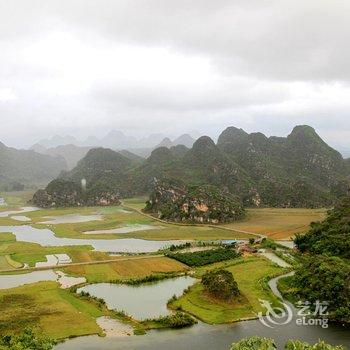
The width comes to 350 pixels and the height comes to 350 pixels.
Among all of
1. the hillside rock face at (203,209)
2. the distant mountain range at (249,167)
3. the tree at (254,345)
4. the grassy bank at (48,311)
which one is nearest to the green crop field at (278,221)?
the hillside rock face at (203,209)

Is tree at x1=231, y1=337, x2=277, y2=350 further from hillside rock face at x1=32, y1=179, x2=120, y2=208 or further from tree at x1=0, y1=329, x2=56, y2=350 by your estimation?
hillside rock face at x1=32, y1=179, x2=120, y2=208

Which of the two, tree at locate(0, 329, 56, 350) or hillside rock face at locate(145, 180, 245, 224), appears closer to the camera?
tree at locate(0, 329, 56, 350)

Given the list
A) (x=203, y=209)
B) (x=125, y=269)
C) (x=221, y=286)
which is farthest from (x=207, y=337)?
(x=203, y=209)

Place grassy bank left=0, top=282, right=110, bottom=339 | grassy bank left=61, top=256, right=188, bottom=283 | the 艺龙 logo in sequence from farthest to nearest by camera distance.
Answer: grassy bank left=61, top=256, right=188, bottom=283 < the 艺龙 logo < grassy bank left=0, top=282, right=110, bottom=339

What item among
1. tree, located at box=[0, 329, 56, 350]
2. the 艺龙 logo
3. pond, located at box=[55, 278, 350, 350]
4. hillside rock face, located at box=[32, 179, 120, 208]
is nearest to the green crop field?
the 艺龙 logo

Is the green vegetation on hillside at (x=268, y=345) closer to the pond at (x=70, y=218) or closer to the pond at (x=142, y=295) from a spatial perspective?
the pond at (x=142, y=295)

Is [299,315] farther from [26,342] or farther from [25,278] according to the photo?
[25,278]

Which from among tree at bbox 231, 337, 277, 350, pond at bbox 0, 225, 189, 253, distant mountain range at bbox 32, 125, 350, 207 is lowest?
pond at bbox 0, 225, 189, 253
